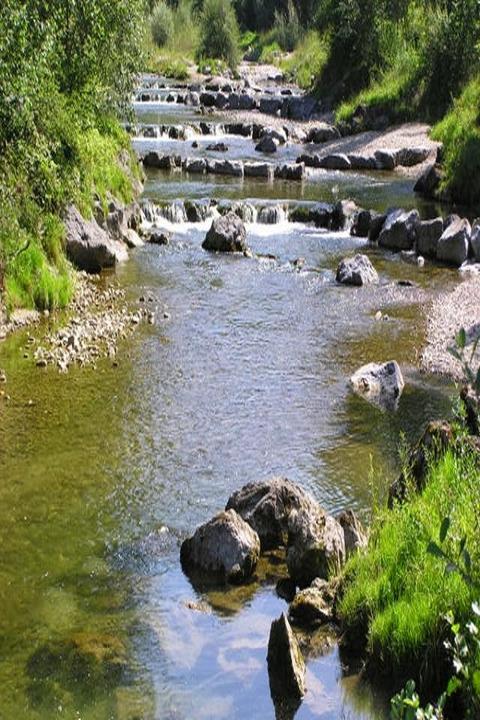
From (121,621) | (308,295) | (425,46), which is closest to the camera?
(121,621)

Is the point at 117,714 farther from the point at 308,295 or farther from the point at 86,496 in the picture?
the point at 308,295

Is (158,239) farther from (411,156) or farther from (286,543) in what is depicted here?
(411,156)

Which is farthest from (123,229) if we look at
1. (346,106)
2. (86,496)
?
(346,106)

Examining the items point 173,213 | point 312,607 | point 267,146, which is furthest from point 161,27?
point 312,607

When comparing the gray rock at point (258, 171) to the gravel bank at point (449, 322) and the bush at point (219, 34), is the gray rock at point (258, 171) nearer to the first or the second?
the gravel bank at point (449, 322)

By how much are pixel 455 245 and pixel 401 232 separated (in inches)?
84.9

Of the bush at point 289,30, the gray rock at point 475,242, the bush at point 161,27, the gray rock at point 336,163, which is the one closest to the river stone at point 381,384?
the gray rock at point 475,242

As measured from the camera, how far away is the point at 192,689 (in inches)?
310

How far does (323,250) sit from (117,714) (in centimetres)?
1999

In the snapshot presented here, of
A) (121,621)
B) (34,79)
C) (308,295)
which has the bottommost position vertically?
(308,295)

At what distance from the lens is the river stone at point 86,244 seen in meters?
21.9

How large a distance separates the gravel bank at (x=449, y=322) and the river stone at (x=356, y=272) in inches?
80.3

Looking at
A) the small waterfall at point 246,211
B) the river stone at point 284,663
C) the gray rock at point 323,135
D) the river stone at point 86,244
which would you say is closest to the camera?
the river stone at point 284,663

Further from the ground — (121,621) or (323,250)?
(121,621)
